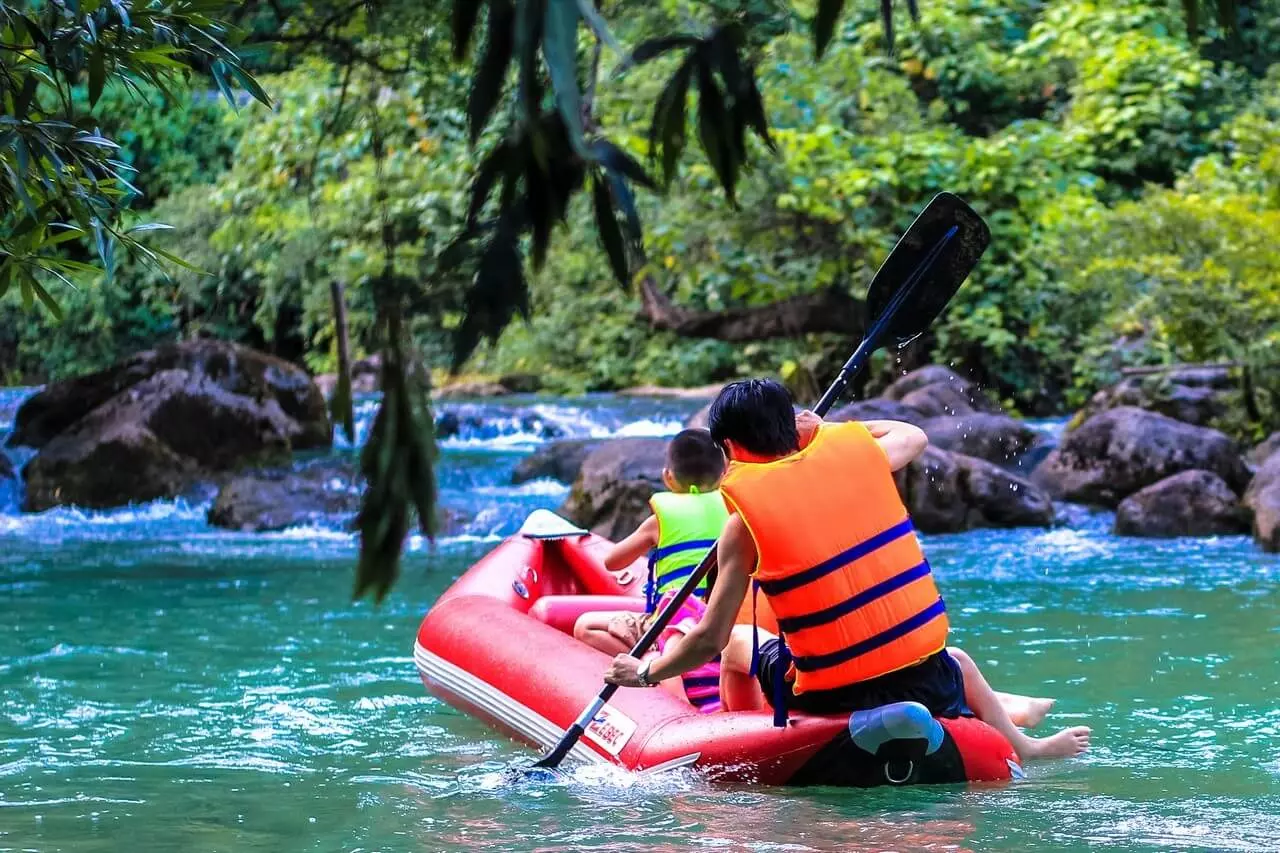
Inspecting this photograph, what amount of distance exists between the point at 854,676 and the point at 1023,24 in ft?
45.6

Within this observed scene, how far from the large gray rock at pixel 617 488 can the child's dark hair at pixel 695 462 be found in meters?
4.33

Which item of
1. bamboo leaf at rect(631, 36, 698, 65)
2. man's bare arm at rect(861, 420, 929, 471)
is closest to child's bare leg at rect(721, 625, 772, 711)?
man's bare arm at rect(861, 420, 929, 471)

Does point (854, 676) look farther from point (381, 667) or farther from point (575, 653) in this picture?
point (381, 667)

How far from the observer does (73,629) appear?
6887 millimetres

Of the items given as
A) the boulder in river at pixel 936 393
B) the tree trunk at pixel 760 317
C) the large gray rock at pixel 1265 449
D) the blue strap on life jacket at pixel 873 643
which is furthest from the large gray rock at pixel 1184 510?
the blue strap on life jacket at pixel 873 643

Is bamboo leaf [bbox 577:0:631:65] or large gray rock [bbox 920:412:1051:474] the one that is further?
large gray rock [bbox 920:412:1051:474]

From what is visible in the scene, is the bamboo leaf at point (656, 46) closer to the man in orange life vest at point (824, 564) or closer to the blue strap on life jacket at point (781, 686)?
the man in orange life vest at point (824, 564)

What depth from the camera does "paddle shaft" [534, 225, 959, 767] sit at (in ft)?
12.9

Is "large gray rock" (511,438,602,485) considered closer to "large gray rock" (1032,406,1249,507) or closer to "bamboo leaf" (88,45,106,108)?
"large gray rock" (1032,406,1249,507)

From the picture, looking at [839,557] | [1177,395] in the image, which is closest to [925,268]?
[839,557]

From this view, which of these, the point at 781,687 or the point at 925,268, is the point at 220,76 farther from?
the point at 925,268

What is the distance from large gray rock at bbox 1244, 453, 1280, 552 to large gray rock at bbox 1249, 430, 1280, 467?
0.74 meters

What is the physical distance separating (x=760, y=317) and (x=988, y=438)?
104 inches

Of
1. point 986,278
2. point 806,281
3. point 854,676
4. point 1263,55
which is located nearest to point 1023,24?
point 1263,55
